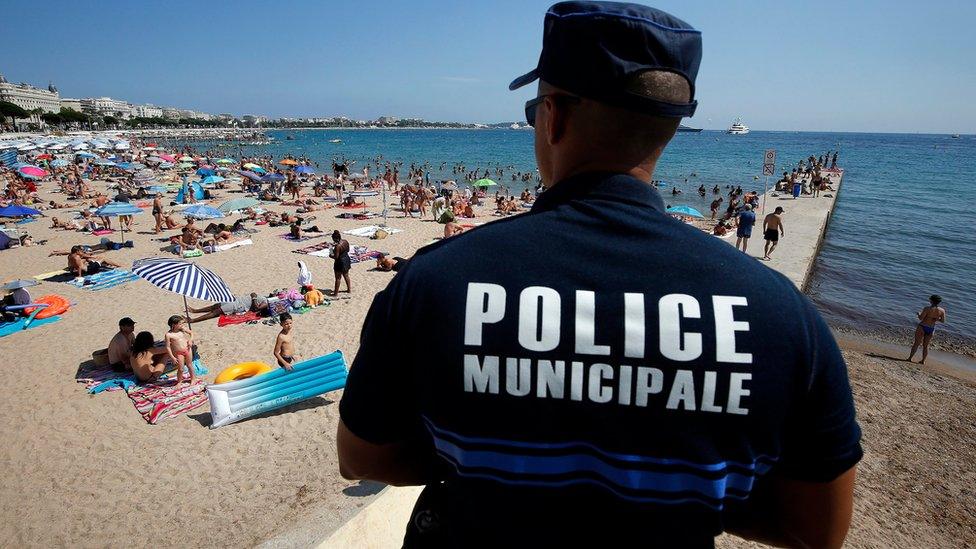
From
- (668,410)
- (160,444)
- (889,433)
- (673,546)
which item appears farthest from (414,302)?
(889,433)

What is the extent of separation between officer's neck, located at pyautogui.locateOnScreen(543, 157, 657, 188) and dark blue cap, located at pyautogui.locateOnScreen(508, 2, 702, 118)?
106mm

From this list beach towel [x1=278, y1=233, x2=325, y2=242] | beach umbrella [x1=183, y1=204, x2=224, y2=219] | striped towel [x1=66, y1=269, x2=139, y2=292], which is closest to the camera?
striped towel [x1=66, y1=269, x2=139, y2=292]

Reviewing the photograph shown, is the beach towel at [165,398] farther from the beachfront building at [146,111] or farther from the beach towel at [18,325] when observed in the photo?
the beachfront building at [146,111]

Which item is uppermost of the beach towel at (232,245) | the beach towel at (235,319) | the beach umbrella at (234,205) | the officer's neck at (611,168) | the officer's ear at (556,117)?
the officer's ear at (556,117)

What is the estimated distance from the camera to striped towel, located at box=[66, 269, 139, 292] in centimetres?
1232

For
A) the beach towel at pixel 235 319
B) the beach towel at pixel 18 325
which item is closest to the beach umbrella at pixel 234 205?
the beach towel at pixel 18 325

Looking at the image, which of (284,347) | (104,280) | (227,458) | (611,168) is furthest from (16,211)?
(611,168)

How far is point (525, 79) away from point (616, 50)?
0.29 meters

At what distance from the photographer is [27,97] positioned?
381 ft

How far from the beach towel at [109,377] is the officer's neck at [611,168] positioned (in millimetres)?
8882

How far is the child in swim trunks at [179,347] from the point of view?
300 inches

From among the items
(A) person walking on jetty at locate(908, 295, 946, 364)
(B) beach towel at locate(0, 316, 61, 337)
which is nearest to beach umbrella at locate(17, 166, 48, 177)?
(B) beach towel at locate(0, 316, 61, 337)

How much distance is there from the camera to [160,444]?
6398 millimetres

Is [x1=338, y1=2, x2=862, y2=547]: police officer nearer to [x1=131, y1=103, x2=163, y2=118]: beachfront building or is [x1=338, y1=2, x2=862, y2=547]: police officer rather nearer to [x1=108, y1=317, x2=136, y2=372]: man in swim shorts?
[x1=108, y1=317, x2=136, y2=372]: man in swim shorts
